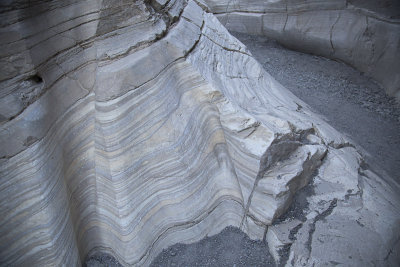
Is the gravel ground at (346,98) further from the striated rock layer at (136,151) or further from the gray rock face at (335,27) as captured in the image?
the striated rock layer at (136,151)

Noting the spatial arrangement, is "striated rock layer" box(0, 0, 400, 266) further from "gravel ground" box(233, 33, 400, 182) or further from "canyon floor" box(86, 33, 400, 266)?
"gravel ground" box(233, 33, 400, 182)

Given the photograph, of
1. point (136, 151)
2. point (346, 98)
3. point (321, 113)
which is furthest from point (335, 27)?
point (136, 151)

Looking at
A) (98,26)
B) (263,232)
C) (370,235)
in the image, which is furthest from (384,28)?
(98,26)

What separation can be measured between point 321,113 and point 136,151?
2439 mm

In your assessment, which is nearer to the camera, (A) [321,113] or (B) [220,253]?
(B) [220,253]

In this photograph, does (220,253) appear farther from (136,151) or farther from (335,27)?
(335,27)

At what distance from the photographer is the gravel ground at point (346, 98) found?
10.5 ft

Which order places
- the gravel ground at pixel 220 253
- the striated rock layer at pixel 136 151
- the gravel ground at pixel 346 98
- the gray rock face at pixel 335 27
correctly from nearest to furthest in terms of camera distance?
the striated rock layer at pixel 136 151
the gravel ground at pixel 220 253
the gravel ground at pixel 346 98
the gray rock face at pixel 335 27

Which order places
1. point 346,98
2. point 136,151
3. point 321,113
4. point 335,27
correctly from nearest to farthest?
point 136,151 < point 321,113 < point 346,98 < point 335,27

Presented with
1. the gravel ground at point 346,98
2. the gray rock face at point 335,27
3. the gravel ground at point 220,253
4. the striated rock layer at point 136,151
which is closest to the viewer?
the striated rock layer at point 136,151

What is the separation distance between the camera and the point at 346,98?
154 inches

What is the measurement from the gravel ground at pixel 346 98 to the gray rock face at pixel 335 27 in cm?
17

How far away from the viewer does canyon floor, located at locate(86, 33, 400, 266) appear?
202 cm

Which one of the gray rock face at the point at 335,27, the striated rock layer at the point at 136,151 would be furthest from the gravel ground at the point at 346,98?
the striated rock layer at the point at 136,151
